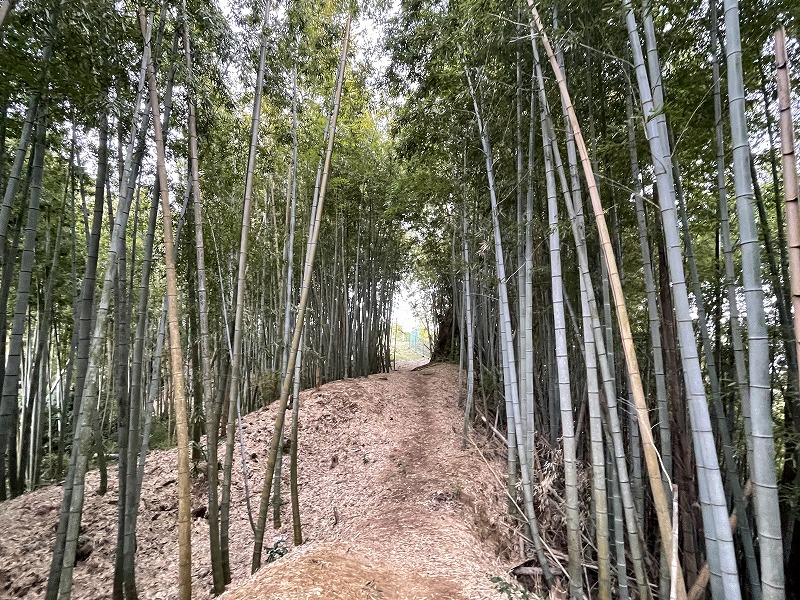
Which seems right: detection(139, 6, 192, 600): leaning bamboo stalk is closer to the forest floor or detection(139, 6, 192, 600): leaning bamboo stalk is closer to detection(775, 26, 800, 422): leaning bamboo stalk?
the forest floor

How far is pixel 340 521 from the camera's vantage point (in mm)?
3967

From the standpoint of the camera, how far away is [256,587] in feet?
7.29

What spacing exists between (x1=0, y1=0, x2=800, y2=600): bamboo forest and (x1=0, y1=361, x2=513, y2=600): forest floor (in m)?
0.03

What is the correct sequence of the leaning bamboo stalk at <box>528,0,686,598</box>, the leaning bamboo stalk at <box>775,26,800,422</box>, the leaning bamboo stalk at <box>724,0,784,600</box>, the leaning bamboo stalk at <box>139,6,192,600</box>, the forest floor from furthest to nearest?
the forest floor
the leaning bamboo stalk at <box>139,6,192,600</box>
the leaning bamboo stalk at <box>528,0,686,598</box>
the leaning bamboo stalk at <box>724,0,784,600</box>
the leaning bamboo stalk at <box>775,26,800,422</box>

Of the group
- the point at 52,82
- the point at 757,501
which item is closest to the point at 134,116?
the point at 52,82

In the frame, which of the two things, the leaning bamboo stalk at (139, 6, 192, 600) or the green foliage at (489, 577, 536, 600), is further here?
the green foliage at (489, 577, 536, 600)

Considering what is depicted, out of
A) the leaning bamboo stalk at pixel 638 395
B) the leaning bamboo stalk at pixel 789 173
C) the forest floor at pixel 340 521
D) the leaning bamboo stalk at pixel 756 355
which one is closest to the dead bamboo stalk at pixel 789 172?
the leaning bamboo stalk at pixel 789 173

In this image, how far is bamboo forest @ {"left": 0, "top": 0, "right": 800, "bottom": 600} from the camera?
192 cm

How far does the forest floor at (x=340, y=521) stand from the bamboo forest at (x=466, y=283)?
3 cm

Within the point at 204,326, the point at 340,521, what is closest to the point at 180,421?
the point at 204,326

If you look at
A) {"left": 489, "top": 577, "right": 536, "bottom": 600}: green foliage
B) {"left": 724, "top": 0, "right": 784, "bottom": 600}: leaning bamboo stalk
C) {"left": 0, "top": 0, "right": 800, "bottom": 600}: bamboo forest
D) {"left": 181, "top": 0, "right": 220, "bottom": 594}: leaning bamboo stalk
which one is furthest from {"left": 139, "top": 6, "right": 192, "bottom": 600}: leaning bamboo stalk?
{"left": 724, "top": 0, "right": 784, "bottom": 600}: leaning bamboo stalk

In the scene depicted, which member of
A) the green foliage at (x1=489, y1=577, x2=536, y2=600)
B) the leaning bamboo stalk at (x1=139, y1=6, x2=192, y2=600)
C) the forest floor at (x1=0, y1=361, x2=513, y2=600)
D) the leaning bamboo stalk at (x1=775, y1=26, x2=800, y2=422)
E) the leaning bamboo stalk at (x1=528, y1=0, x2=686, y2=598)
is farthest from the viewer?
the forest floor at (x1=0, y1=361, x2=513, y2=600)

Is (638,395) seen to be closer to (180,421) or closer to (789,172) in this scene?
(789,172)

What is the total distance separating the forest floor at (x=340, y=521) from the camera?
2.54 m
